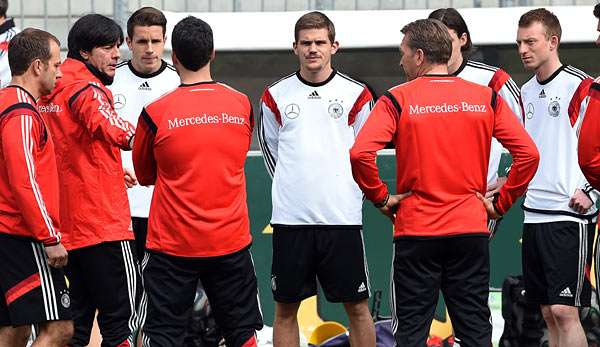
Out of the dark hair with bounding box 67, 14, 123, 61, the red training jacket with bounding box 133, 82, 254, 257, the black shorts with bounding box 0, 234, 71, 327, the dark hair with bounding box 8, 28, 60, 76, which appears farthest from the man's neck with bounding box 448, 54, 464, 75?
the black shorts with bounding box 0, 234, 71, 327

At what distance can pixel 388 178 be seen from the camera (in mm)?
10508

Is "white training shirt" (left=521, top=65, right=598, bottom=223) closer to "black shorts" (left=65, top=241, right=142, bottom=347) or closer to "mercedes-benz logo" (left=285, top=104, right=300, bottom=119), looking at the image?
"mercedes-benz logo" (left=285, top=104, right=300, bottom=119)

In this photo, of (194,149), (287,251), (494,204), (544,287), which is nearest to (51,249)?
(194,149)

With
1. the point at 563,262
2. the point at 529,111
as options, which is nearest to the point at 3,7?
the point at 529,111

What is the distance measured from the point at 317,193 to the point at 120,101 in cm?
146

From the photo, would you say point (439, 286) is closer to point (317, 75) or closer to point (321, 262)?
point (321, 262)

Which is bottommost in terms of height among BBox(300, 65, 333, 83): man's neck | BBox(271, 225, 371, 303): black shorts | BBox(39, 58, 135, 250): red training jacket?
BBox(271, 225, 371, 303): black shorts

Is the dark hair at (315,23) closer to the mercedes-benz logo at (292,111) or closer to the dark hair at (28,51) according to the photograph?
the mercedes-benz logo at (292,111)

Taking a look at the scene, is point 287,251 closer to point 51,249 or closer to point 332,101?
point 332,101

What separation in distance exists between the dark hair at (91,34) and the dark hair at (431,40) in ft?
5.94

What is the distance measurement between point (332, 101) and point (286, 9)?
297cm

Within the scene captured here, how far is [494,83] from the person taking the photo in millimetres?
8492

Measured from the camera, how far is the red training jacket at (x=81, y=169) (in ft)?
25.6

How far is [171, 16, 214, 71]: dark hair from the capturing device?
7.30 meters
